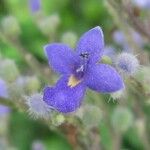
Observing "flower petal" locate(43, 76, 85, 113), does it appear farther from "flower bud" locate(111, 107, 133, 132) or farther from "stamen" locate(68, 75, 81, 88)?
"flower bud" locate(111, 107, 133, 132)

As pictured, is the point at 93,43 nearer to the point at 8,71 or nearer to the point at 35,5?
the point at 8,71

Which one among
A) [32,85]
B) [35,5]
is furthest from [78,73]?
[35,5]

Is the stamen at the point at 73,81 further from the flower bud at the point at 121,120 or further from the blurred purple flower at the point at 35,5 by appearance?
the blurred purple flower at the point at 35,5

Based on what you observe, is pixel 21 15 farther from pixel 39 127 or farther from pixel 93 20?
pixel 39 127

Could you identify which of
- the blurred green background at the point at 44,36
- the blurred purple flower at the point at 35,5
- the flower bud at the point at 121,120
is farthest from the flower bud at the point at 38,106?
the blurred green background at the point at 44,36

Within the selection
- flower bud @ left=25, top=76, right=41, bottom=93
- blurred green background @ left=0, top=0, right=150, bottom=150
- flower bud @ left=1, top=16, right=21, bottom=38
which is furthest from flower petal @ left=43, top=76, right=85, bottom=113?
blurred green background @ left=0, top=0, right=150, bottom=150
